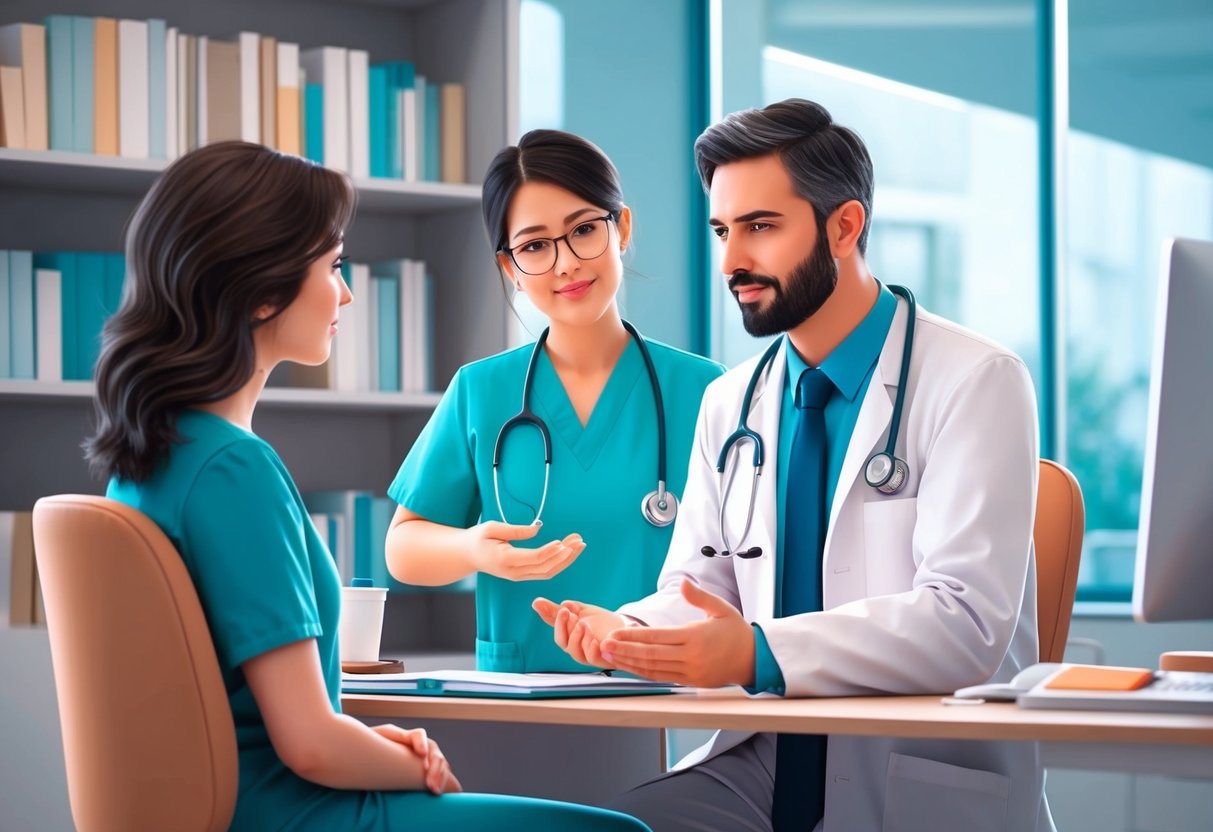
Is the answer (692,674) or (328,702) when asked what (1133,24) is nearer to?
(692,674)

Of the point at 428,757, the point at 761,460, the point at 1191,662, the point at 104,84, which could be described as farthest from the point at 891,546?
the point at 104,84

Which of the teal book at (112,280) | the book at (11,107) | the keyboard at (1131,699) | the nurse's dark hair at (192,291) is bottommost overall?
the keyboard at (1131,699)

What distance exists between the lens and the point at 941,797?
1.60 metres

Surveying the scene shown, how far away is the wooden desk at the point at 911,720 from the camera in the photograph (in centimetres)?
118

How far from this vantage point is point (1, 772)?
276 cm

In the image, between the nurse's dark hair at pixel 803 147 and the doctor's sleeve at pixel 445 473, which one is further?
the doctor's sleeve at pixel 445 473

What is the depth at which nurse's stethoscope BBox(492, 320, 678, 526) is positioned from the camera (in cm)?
225

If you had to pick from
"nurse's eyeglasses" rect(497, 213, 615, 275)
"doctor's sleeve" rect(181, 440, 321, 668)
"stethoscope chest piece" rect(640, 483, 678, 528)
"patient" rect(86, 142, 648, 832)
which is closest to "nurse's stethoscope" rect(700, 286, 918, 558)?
"stethoscope chest piece" rect(640, 483, 678, 528)

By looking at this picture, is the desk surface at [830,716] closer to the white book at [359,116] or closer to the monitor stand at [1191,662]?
the monitor stand at [1191,662]

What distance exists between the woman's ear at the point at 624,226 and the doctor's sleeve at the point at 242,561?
3.61 ft

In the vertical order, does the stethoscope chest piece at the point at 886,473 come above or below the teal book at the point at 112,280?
below


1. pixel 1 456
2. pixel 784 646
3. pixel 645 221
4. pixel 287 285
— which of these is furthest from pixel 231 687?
pixel 645 221

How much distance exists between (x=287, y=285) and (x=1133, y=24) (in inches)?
116

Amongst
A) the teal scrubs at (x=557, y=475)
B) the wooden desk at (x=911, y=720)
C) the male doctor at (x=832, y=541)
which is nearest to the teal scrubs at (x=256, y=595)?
the wooden desk at (x=911, y=720)
